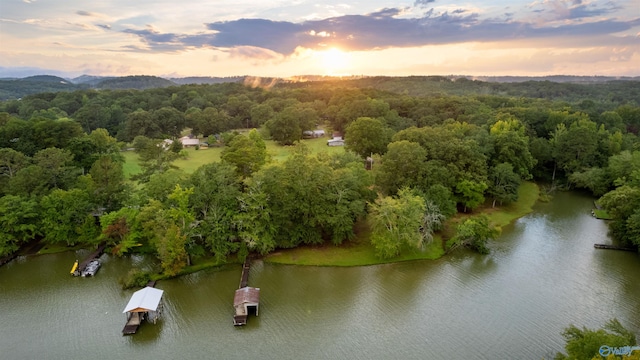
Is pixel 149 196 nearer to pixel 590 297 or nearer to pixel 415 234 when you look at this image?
pixel 415 234

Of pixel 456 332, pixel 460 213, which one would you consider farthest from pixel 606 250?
pixel 456 332

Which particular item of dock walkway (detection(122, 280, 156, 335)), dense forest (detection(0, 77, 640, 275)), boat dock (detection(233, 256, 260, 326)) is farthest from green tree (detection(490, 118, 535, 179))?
dock walkway (detection(122, 280, 156, 335))

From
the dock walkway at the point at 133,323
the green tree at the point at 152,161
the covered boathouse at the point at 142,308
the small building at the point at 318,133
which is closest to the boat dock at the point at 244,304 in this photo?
the covered boathouse at the point at 142,308

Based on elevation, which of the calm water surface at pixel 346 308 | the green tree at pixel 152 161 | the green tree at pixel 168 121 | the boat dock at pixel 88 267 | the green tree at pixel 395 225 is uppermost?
the green tree at pixel 168 121

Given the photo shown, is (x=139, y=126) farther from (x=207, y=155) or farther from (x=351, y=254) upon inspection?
(x=351, y=254)

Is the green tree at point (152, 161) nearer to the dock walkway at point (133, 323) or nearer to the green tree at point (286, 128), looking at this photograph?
the dock walkway at point (133, 323)

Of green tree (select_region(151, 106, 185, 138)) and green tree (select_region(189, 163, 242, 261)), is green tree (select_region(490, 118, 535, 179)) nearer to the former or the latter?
green tree (select_region(189, 163, 242, 261))
